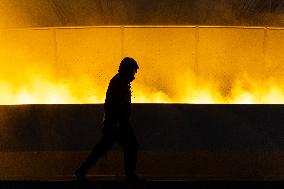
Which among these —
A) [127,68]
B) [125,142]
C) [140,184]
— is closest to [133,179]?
[140,184]

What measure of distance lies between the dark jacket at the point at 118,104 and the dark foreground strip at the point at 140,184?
85 cm

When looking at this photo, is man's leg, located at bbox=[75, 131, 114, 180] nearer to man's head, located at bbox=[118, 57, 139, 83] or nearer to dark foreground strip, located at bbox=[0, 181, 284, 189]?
dark foreground strip, located at bbox=[0, 181, 284, 189]

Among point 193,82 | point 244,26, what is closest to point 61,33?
point 193,82

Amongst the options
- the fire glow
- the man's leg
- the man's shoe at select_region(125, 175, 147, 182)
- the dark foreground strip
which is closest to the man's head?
the man's leg

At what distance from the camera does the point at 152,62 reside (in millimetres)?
11945

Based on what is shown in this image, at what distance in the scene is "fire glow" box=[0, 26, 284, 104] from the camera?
38.9 feet

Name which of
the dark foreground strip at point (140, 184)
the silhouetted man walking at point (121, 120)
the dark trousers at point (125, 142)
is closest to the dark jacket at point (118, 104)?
the silhouetted man walking at point (121, 120)

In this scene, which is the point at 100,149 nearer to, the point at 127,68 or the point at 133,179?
the point at 133,179

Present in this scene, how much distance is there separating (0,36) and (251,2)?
5255 mm

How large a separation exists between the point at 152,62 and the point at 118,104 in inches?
170

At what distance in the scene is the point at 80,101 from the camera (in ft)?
38.7

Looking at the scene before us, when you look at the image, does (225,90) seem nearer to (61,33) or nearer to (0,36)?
(61,33)

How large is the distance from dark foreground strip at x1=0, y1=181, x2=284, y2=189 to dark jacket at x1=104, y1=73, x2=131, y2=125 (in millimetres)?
847

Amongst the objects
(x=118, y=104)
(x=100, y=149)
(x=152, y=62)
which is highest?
(x=152, y=62)
